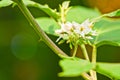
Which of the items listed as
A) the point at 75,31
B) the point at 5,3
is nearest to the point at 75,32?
the point at 75,31

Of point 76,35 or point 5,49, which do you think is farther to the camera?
point 5,49

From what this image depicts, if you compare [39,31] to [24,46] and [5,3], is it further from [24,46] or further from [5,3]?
[24,46]

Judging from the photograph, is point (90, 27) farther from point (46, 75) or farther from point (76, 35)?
point (46, 75)

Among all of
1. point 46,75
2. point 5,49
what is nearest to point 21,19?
point 5,49

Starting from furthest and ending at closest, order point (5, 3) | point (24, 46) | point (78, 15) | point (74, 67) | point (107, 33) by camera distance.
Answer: point (24, 46) < point (78, 15) < point (107, 33) < point (5, 3) < point (74, 67)

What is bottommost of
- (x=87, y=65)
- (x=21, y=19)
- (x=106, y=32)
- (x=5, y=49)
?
(x=87, y=65)

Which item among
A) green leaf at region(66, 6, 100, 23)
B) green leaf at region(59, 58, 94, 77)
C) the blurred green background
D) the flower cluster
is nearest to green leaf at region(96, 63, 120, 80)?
green leaf at region(59, 58, 94, 77)

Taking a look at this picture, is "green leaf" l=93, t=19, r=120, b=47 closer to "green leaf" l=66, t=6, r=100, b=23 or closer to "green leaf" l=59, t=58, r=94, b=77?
"green leaf" l=66, t=6, r=100, b=23
